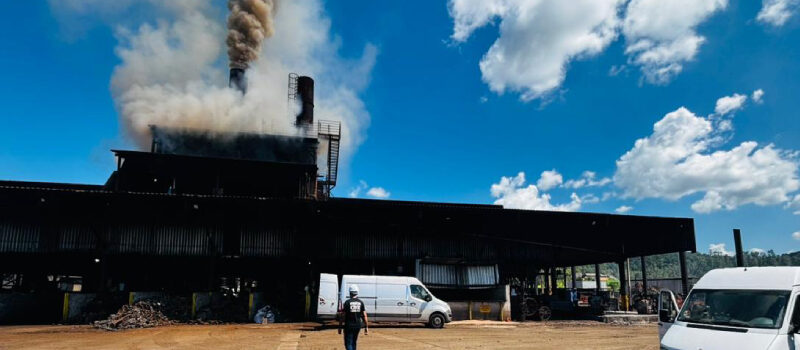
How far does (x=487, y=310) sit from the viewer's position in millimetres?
24781

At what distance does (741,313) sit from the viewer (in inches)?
306

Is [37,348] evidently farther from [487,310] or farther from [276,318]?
[487,310]

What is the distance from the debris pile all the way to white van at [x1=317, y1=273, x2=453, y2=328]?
7415 mm

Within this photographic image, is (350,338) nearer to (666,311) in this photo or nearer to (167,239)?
(666,311)

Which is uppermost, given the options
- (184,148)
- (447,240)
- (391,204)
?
(184,148)

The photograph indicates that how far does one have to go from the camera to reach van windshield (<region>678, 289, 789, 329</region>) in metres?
7.40

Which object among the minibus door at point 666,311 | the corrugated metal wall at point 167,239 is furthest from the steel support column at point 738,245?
the corrugated metal wall at point 167,239

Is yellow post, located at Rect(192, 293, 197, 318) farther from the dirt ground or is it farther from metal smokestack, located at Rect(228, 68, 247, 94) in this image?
metal smokestack, located at Rect(228, 68, 247, 94)

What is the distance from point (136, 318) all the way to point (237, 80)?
21.4m

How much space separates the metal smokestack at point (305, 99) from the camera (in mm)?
39250

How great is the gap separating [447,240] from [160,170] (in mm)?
18572

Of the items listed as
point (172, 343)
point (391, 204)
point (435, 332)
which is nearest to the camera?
point (172, 343)

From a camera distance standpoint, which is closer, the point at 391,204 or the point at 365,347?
the point at 365,347

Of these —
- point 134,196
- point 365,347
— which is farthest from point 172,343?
point 134,196
